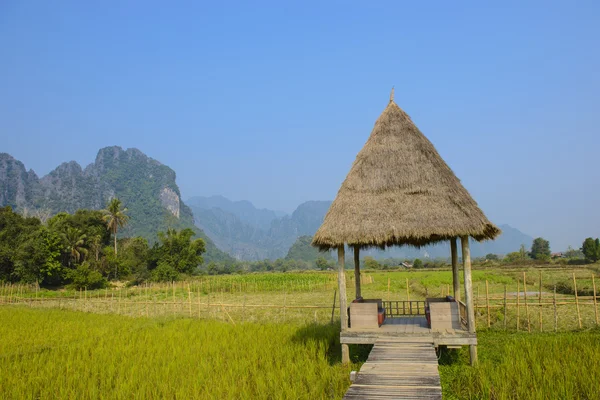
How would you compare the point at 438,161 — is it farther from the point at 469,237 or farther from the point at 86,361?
the point at 86,361

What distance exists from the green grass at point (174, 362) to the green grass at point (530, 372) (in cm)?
184

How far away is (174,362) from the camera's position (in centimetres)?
906

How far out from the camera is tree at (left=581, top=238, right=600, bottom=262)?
48.1 meters

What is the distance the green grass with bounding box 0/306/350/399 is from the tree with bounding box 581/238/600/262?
46.0 m

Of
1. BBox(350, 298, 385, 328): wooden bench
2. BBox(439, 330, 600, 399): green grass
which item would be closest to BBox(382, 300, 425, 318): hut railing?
BBox(439, 330, 600, 399): green grass

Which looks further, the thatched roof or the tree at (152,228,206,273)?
the tree at (152,228,206,273)

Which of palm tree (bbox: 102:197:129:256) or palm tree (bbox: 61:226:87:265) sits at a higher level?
palm tree (bbox: 102:197:129:256)

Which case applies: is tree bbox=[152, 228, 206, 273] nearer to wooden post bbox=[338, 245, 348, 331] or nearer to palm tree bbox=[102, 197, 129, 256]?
palm tree bbox=[102, 197, 129, 256]

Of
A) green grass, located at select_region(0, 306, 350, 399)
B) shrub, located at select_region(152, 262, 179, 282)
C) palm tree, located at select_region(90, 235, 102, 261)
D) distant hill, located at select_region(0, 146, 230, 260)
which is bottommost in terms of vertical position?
shrub, located at select_region(152, 262, 179, 282)

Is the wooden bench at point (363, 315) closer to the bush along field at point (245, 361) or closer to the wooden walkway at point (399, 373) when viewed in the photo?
the wooden walkway at point (399, 373)

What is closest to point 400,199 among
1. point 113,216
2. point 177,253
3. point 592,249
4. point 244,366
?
point 244,366

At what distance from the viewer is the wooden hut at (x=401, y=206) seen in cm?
837

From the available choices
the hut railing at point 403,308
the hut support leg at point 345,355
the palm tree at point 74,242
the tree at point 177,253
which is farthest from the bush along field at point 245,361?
the tree at point 177,253

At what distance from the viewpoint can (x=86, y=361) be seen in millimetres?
9617
